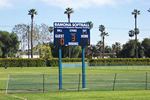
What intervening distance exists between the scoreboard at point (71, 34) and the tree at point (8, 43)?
4816 inches

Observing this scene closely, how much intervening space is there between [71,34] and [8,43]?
12660 centimetres

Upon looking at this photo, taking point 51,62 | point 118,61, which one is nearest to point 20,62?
point 51,62

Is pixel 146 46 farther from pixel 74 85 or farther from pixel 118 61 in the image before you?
pixel 74 85

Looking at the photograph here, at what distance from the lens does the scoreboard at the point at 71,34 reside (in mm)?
39062

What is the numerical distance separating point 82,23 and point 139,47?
134 m

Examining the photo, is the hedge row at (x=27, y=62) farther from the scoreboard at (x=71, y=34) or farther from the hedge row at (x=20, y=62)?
the scoreboard at (x=71, y=34)

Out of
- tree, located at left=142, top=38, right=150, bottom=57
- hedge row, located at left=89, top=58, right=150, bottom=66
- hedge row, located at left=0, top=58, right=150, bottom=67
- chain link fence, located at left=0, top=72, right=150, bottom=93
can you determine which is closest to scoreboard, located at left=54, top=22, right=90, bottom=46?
chain link fence, located at left=0, top=72, right=150, bottom=93

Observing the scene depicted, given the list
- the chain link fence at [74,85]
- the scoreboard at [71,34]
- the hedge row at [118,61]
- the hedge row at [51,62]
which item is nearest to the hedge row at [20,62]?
the hedge row at [51,62]

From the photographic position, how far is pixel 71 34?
3931 centimetres

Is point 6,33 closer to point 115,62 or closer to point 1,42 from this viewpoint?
point 1,42

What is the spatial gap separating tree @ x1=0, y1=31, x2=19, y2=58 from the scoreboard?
12231 cm

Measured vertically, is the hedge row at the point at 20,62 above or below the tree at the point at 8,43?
below

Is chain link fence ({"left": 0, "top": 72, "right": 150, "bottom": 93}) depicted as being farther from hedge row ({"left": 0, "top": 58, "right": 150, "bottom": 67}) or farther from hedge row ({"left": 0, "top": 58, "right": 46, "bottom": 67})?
hedge row ({"left": 0, "top": 58, "right": 150, "bottom": 67})

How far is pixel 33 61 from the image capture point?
119 metres
